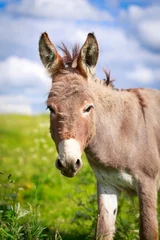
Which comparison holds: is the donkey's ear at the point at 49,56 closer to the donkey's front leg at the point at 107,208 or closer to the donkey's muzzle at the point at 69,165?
the donkey's muzzle at the point at 69,165

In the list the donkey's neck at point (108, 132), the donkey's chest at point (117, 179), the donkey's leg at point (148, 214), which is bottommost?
the donkey's leg at point (148, 214)

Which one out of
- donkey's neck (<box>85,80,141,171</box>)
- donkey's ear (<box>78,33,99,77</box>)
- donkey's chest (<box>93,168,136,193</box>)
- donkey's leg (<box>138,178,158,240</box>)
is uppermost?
donkey's ear (<box>78,33,99,77</box>)

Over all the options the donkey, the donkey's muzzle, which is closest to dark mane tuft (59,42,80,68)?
the donkey

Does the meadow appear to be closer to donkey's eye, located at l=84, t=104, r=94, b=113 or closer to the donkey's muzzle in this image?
the donkey's muzzle

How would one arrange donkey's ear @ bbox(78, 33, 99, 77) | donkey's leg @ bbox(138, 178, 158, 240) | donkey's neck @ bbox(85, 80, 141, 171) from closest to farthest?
donkey's ear @ bbox(78, 33, 99, 77) < donkey's leg @ bbox(138, 178, 158, 240) < donkey's neck @ bbox(85, 80, 141, 171)

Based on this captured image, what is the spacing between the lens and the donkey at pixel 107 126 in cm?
433

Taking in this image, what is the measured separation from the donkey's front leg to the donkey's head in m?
1.01

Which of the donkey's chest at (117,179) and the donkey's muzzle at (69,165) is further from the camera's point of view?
the donkey's chest at (117,179)

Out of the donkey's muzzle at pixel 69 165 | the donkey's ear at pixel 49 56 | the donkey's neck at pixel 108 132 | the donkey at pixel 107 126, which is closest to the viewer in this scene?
the donkey's muzzle at pixel 69 165

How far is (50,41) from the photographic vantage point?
4.67m

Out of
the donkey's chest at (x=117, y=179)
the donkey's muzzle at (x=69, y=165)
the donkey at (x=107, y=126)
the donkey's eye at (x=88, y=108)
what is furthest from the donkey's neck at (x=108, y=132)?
the donkey's muzzle at (x=69, y=165)

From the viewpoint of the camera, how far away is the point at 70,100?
4281mm

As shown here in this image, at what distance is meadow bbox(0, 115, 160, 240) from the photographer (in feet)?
13.3

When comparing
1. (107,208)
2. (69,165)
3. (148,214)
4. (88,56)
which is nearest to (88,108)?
(88,56)
